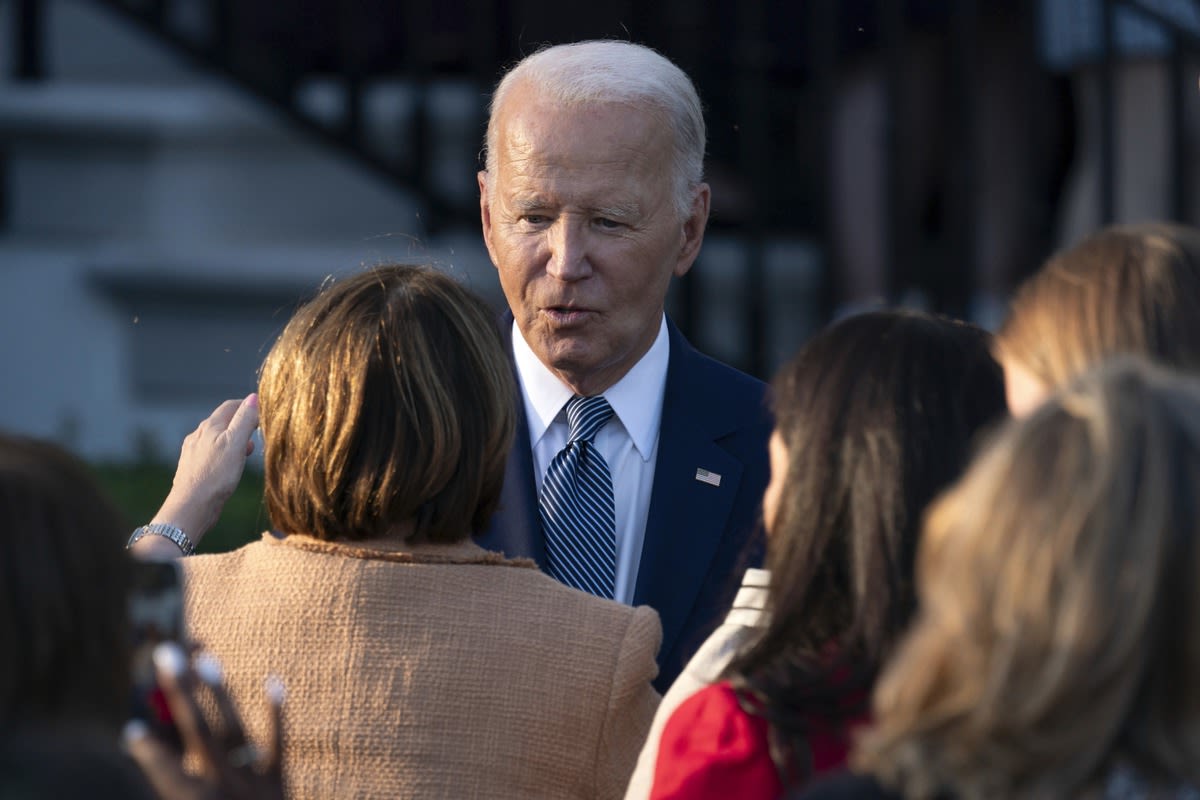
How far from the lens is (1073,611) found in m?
1.52

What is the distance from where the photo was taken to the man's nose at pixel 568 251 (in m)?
3.39

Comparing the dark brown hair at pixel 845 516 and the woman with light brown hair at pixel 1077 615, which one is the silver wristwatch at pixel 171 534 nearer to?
the dark brown hair at pixel 845 516

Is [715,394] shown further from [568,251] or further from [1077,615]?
[1077,615]

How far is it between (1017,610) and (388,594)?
1.04 m

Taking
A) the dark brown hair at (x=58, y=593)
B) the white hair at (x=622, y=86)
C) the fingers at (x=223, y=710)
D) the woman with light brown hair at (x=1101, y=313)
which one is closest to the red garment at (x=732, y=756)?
the woman with light brown hair at (x=1101, y=313)

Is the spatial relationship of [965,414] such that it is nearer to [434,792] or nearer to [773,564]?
[773,564]

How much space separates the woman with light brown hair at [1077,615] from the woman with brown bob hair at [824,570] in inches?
18.4

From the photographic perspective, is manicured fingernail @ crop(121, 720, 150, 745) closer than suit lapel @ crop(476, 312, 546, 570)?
Yes

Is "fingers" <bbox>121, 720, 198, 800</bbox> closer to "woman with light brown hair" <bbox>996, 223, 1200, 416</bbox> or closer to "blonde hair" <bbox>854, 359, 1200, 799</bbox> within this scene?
"blonde hair" <bbox>854, 359, 1200, 799</bbox>

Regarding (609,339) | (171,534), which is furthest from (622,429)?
(171,534)

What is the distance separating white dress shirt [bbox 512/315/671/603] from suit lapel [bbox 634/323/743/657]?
30mm

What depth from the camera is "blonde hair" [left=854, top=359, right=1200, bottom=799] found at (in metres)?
1.52

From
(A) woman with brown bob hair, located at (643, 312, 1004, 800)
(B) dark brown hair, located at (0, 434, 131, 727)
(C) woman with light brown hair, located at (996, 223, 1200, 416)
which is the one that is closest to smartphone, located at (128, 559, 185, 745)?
(B) dark brown hair, located at (0, 434, 131, 727)

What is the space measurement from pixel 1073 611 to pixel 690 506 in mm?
1754
